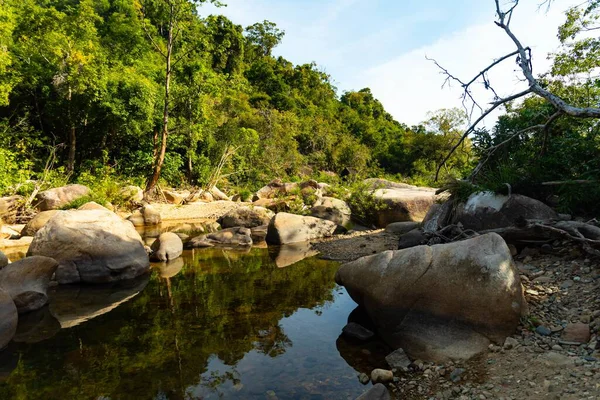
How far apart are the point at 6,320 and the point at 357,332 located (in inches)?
189

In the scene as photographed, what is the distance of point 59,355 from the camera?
4957 millimetres

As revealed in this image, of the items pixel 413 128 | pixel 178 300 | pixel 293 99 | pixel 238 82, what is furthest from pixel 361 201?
pixel 413 128

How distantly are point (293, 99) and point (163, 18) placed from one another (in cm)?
2729

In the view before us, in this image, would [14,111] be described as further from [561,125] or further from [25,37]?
[561,125]

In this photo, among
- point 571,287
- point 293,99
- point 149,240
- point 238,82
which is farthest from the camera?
point 293,99

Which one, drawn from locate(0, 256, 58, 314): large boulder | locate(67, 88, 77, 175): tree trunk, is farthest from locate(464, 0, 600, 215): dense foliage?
locate(67, 88, 77, 175): tree trunk

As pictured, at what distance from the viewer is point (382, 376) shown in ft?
13.6

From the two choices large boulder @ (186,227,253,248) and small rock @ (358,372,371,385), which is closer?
small rock @ (358,372,371,385)

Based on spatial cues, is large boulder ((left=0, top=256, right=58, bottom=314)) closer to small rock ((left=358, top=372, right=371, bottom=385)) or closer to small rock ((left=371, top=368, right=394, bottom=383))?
small rock ((left=358, top=372, right=371, bottom=385))

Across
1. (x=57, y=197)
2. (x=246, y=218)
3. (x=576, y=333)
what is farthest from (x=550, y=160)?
(x=57, y=197)

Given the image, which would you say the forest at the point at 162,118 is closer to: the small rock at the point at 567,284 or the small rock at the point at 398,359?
the small rock at the point at 567,284

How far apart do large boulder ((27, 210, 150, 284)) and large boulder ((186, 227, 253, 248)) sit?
137 inches

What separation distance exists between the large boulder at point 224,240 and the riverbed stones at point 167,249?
1.14 meters

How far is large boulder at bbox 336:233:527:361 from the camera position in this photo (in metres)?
4.27
